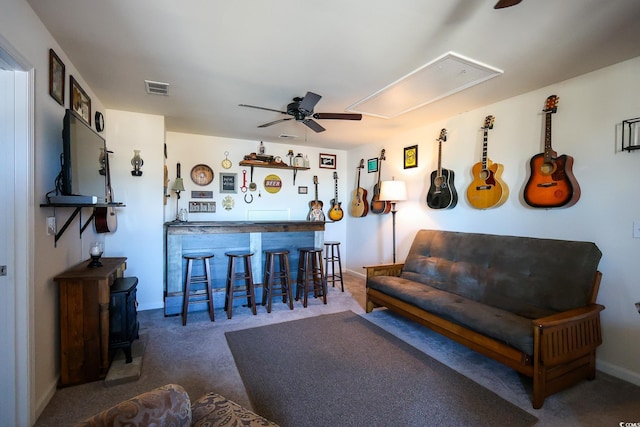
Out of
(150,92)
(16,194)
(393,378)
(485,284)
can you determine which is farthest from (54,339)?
(485,284)

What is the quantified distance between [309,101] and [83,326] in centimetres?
239

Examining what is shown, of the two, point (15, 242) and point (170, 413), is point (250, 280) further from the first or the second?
point (170, 413)

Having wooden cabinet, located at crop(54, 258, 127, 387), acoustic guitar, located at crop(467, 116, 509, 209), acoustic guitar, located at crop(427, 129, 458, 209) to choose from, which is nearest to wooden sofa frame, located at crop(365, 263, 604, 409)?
acoustic guitar, located at crop(467, 116, 509, 209)

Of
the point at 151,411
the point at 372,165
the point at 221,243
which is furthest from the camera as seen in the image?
the point at 372,165

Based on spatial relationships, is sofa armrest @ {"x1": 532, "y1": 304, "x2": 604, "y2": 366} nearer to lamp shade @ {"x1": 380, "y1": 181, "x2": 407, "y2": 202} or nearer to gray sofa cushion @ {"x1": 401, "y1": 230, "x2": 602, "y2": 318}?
gray sofa cushion @ {"x1": 401, "y1": 230, "x2": 602, "y2": 318}

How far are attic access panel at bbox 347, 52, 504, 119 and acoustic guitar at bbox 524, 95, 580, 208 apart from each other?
0.74 m

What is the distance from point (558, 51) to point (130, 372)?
381 cm

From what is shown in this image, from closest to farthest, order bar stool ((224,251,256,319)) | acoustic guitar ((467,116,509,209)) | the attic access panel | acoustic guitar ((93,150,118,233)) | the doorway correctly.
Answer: the doorway → the attic access panel → acoustic guitar ((93,150,118,233)) → acoustic guitar ((467,116,509,209)) → bar stool ((224,251,256,319))

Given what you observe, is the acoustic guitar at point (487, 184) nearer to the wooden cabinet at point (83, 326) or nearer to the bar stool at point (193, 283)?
the bar stool at point (193, 283)

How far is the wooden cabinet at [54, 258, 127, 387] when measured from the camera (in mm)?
2025

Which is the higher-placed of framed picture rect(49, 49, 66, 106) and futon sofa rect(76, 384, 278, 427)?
framed picture rect(49, 49, 66, 106)

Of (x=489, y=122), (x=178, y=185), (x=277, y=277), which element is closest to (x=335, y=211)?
(x=277, y=277)

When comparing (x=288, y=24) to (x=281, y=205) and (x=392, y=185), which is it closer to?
(x=392, y=185)

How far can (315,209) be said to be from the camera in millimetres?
5316
